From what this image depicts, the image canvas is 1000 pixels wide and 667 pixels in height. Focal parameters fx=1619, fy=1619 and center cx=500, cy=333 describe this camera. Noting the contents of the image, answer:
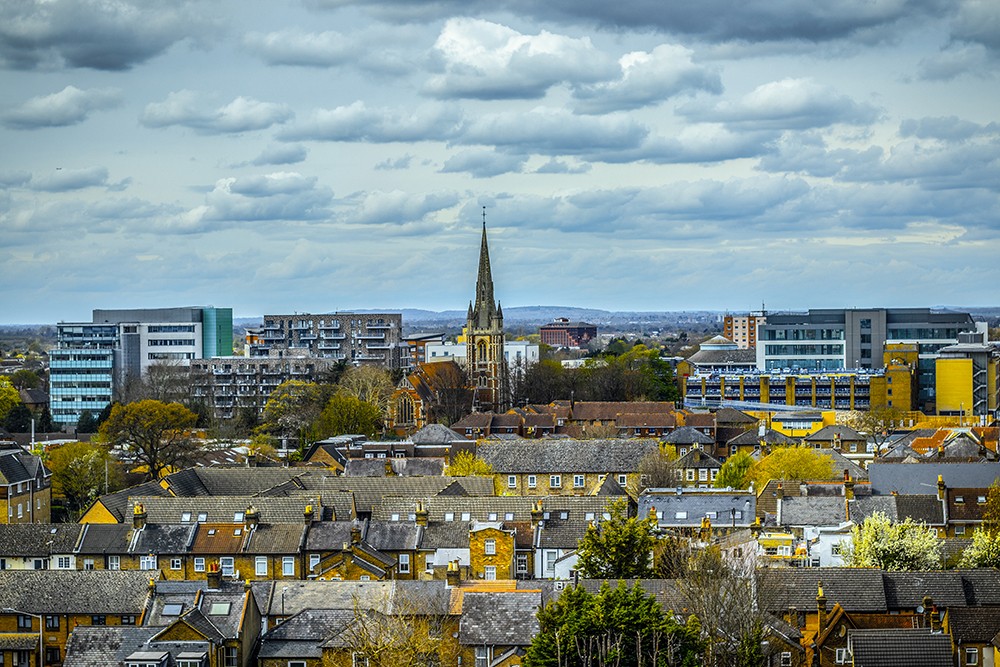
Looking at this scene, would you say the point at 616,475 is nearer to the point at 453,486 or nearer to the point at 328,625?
the point at 453,486

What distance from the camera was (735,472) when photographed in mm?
97312

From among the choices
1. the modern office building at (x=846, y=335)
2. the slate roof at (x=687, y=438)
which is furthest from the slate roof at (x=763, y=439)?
the modern office building at (x=846, y=335)

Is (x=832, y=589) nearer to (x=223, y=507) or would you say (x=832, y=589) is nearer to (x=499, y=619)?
(x=499, y=619)

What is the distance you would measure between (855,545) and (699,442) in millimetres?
51629

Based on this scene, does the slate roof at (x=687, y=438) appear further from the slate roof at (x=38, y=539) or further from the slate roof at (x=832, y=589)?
the slate roof at (x=832, y=589)

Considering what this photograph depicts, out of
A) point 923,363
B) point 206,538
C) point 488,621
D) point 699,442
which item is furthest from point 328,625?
point 923,363

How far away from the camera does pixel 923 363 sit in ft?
532

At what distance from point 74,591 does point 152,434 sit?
187ft

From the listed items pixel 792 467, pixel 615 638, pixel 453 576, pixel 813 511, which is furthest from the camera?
pixel 792 467

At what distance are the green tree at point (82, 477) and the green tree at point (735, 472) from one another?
3743 cm

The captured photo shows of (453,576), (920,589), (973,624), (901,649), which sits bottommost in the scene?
(901,649)

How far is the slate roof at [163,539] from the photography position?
225 feet

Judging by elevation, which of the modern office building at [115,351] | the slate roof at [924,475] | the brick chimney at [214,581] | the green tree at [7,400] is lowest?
the brick chimney at [214,581]

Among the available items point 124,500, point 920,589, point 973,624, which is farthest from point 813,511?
point 124,500
